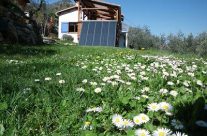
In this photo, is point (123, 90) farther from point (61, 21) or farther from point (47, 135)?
point (61, 21)

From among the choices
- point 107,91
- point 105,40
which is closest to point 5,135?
point 107,91

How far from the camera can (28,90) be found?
3.32 meters

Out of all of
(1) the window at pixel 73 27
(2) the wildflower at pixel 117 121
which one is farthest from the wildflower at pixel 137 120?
(1) the window at pixel 73 27

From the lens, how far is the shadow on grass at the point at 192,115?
8.06 ft

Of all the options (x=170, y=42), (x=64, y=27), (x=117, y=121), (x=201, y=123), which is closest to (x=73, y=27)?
(x=64, y=27)

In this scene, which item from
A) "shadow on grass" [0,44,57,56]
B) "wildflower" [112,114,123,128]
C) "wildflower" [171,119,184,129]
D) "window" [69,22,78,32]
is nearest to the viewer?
"wildflower" [112,114,123,128]

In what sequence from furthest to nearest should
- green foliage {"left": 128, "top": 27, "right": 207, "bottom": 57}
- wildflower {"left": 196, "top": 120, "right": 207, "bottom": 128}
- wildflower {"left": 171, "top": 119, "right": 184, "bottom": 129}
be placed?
green foliage {"left": 128, "top": 27, "right": 207, "bottom": 57} → wildflower {"left": 196, "top": 120, "right": 207, "bottom": 128} → wildflower {"left": 171, "top": 119, "right": 184, "bottom": 129}

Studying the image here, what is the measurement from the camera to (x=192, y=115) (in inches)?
103

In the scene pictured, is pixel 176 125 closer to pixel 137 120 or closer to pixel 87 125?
pixel 137 120

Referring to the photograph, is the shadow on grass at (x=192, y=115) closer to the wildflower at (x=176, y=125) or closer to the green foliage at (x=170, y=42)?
the wildflower at (x=176, y=125)

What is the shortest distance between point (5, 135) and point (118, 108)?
3.75ft

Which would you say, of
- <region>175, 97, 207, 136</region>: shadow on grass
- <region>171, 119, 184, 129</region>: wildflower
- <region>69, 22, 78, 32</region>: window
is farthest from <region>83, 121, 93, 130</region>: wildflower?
<region>69, 22, 78, 32</region>: window

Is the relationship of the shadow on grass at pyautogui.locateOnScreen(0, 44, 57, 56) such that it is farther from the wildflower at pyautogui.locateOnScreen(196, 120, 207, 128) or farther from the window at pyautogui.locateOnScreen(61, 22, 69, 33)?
the window at pyautogui.locateOnScreen(61, 22, 69, 33)

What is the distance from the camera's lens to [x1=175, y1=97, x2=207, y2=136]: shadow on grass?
2.46 m
